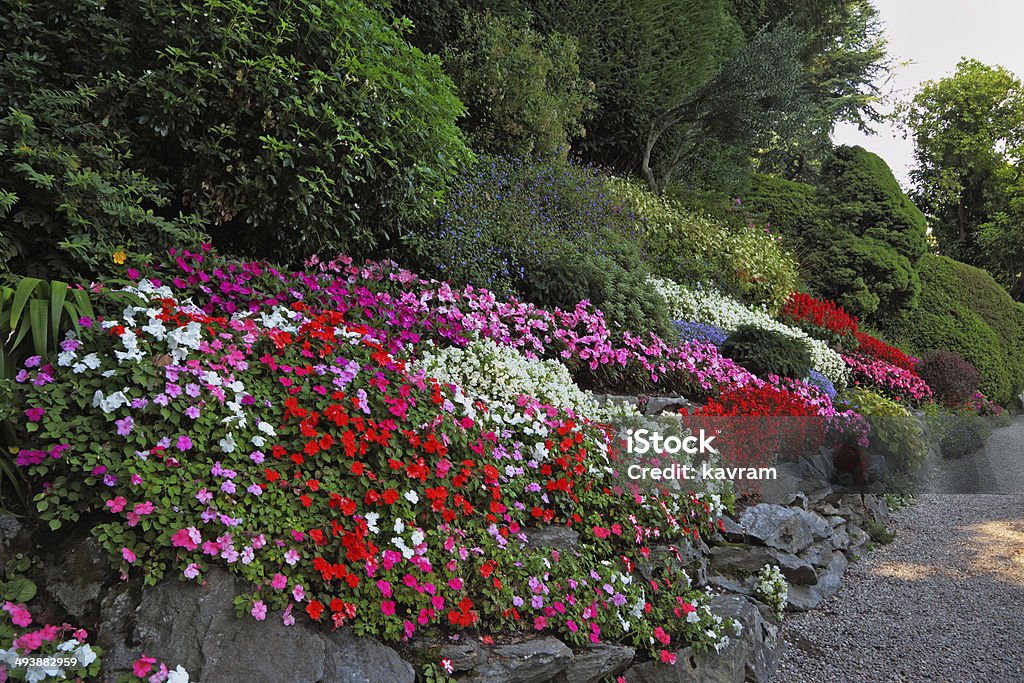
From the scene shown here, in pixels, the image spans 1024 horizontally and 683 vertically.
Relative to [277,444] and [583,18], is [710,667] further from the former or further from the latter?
[583,18]

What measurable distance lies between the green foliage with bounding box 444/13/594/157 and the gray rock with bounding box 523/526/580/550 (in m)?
6.04

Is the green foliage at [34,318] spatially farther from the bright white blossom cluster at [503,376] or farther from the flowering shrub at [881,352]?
the flowering shrub at [881,352]

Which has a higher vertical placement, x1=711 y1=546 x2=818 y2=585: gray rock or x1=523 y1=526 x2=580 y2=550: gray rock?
x1=523 y1=526 x2=580 y2=550: gray rock

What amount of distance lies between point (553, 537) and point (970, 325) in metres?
13.1

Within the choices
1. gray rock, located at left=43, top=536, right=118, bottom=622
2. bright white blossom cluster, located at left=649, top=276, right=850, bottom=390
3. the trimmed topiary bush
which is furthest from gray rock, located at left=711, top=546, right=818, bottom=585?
the trimmed topiary bush

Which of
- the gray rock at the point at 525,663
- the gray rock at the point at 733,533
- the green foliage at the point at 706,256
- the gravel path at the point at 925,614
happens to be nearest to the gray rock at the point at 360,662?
the gray rock at the point at 525,663

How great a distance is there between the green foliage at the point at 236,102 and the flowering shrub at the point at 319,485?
3.43 ft

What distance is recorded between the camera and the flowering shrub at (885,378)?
8.88 m

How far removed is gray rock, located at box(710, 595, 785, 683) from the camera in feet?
10.8

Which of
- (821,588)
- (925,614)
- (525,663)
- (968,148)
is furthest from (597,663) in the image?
(968,148)

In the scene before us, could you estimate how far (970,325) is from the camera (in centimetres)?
1339

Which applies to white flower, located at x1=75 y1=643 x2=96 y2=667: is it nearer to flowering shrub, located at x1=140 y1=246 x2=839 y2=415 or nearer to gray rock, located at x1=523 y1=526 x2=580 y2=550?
flowering shrub, located at x1=140 y1=246 x2=839 y2=415

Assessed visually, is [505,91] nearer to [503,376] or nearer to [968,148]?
[503,376]

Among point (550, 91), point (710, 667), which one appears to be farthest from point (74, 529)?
point (550, 91)
